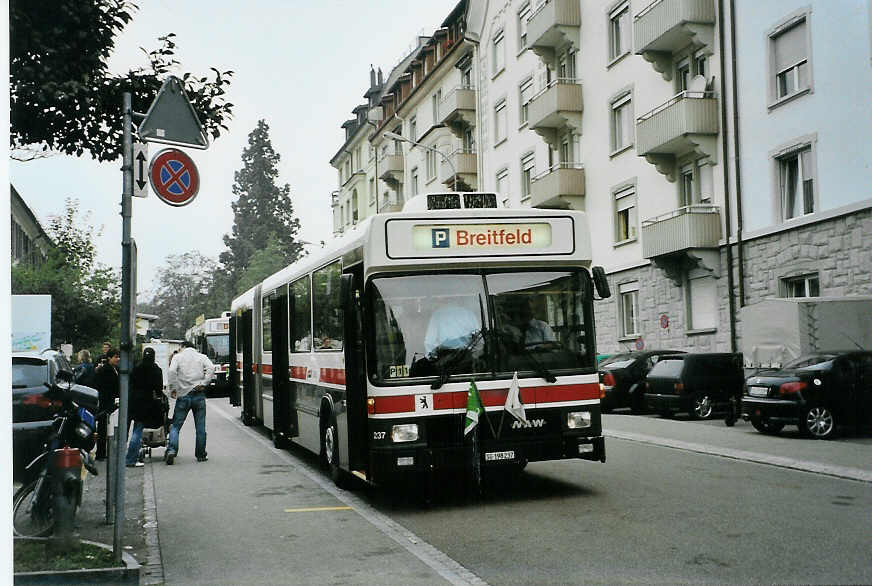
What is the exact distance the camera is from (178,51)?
9750mm

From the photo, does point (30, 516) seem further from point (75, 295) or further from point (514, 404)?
point (75, 295)

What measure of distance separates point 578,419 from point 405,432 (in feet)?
5.69

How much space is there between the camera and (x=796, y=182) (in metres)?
24.0

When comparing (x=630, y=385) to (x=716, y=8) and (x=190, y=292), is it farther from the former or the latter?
(x=190, y=292)

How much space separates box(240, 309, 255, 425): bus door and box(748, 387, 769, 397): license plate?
8883 mm

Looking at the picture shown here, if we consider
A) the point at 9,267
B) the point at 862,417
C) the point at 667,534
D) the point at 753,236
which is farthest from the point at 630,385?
the point at 9,267

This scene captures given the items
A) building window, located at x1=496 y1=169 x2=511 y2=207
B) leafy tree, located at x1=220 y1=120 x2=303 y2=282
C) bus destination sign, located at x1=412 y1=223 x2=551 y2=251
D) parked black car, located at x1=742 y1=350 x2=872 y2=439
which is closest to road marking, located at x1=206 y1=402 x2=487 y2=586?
bus destination sign, located at x1=412 y1=223 x2=551 y2=251

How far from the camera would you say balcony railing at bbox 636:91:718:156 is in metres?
26.6

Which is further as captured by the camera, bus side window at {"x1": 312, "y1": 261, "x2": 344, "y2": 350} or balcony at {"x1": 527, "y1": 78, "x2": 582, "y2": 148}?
balcony at {"x1": 527, "y1": 78, "x2": 582, "y2": 148}

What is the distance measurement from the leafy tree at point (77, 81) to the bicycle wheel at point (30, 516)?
281cm

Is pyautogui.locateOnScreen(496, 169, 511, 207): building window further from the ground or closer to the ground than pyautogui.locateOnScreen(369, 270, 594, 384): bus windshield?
further from the ground

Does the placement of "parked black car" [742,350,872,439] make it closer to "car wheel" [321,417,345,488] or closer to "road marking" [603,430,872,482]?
"road marking" [603,430,872,482]

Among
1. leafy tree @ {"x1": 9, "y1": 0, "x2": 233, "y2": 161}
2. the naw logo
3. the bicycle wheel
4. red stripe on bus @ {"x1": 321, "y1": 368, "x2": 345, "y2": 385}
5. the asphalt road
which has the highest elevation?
leafy tree @ {"x1": 9, "y1": 0, "x2": 233, "y2": 161}

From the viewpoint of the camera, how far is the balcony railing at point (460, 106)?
148 feet
